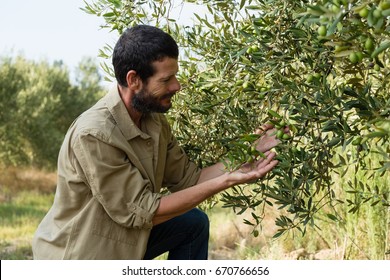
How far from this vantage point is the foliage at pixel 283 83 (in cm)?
233

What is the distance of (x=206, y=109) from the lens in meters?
3.27

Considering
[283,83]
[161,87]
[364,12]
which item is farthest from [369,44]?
[161,87]

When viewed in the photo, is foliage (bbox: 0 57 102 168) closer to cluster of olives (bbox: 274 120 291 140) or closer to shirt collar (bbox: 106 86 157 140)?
shirt collar (bbox: 106 86 157 140)

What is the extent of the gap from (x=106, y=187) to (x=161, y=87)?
1.92 ft

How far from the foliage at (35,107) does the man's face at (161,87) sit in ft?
47.0

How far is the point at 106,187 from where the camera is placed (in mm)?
3105

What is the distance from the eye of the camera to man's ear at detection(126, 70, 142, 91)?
329cm

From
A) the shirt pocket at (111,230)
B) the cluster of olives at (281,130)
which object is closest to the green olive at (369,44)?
the cluster of olives at (281,130)

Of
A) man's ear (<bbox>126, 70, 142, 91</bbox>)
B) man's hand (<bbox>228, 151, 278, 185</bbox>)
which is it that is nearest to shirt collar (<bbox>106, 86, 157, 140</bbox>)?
man's ear (<bbox>126, 70, 142, 91</bbox>)

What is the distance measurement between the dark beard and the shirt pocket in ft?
1.89

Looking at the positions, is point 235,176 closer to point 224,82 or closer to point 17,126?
point 224,82

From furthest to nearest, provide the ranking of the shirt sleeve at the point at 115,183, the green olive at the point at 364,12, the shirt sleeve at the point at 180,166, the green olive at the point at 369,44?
the shirt sleeve at the point at 180,166 < the shirt sleeve at the point at 115,183 < the green olive at the point at 369,44 < the green olive at the point at 364,12

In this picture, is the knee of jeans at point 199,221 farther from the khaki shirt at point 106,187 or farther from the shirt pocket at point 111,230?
the shirt pocket at point 111,230

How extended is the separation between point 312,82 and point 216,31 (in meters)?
1.00
